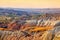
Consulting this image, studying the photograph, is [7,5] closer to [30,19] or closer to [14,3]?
[14,3]

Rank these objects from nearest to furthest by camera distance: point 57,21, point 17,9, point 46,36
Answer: point 46,36 < point 57,21 < point 17,9

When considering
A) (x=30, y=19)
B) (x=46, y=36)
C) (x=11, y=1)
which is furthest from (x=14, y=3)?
(x=46, y=36)

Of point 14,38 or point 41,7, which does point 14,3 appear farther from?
point 14,38

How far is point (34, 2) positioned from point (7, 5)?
0.29 m

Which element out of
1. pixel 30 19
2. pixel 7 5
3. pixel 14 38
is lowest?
pixel 14 38

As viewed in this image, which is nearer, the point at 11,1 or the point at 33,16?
the point at 33,16

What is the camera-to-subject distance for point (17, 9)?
1.33 metres

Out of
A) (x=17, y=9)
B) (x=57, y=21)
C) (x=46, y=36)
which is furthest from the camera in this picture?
(x=17, y=9)

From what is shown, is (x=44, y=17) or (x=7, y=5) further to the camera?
(x=7, y=5)

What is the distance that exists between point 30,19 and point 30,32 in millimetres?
162

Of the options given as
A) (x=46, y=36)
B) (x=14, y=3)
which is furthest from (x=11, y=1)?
(x=46, y=36)

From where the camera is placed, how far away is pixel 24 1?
4.64ft

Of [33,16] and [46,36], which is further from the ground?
[33,16]

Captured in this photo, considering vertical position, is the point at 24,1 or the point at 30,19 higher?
the point at 24,1
